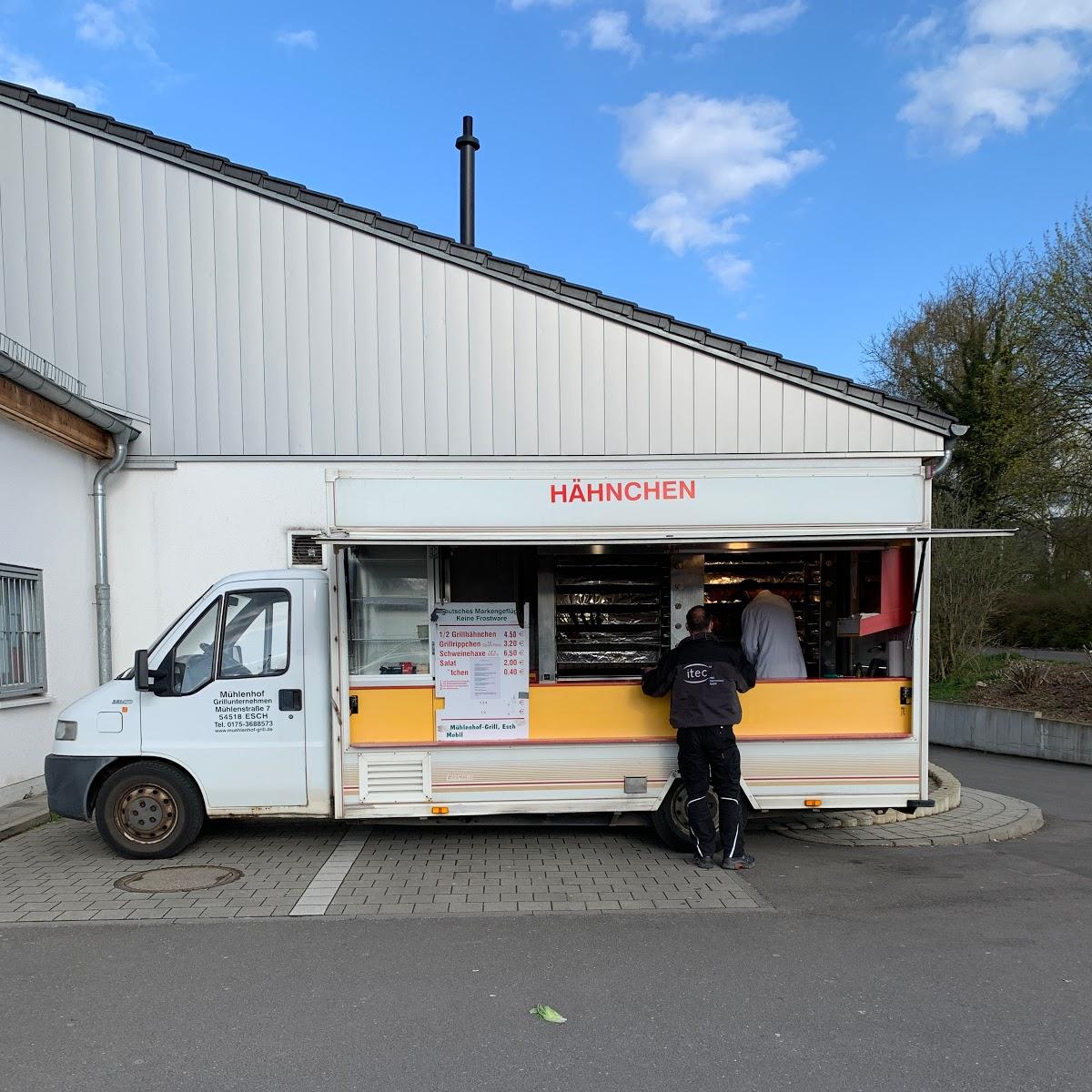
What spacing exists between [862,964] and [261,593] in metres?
4.51

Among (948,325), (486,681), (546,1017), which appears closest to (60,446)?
(486,681)

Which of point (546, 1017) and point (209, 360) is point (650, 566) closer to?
point (546, 1017)

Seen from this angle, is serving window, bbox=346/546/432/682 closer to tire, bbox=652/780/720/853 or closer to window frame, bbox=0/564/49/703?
tire, bbox=652/780/720/853

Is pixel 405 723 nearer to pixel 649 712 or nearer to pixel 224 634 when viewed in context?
pixel 224 634

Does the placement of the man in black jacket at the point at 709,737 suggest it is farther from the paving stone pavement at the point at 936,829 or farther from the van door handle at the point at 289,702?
the van door handle at the point at 289,702

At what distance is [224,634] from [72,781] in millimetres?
1463

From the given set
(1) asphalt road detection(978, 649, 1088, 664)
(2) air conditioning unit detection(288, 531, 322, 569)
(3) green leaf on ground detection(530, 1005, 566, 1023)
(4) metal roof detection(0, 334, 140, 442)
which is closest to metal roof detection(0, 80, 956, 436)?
(4) metal roof detection(0, 334, 140, 442)

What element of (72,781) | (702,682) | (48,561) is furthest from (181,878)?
(48,561)

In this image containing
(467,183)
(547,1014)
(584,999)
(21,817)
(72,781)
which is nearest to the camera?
(547,1014)

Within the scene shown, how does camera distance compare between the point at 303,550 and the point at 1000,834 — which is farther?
the point at 303,550

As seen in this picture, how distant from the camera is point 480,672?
20.1 feet

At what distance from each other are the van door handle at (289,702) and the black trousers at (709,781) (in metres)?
2.70

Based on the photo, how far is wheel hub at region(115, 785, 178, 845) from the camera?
600 centimetres

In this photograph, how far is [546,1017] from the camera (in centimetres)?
369
